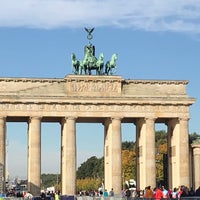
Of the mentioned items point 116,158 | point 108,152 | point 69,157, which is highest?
point 108,152

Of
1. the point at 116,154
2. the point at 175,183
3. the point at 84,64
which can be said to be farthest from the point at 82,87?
the point at 175,183

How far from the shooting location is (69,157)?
7981 cm

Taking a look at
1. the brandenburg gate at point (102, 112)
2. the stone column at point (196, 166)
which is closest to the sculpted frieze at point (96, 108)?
the brandenburg gate at point (102, 112)

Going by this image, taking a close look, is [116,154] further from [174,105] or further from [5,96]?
[5,96]

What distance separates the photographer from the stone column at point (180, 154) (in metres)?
80.9

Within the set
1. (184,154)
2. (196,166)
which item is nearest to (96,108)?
(184,154)

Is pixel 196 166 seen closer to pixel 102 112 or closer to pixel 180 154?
pixel 180 154

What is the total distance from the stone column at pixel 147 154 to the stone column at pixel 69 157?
26.8ft

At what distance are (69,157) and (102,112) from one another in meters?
6.39

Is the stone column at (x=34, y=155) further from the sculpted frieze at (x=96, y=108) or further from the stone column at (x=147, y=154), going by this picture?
the stone column at (x=147, y=154)

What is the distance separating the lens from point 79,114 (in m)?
80.5

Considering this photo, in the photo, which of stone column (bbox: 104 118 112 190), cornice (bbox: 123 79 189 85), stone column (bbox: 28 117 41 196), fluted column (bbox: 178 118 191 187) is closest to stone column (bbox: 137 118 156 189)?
fluted column (bbox: 178 118 191 187)

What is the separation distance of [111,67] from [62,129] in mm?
9279

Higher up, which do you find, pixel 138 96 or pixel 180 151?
→ pixel 138 96
